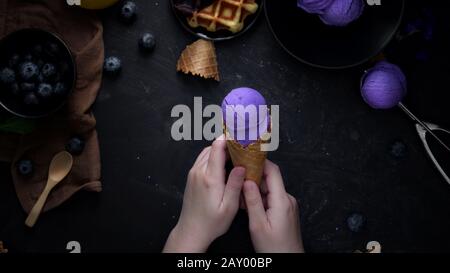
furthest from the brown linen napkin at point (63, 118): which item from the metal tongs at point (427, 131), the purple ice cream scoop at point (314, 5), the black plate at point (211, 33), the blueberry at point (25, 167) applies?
the metal tongs at point (427, 131)

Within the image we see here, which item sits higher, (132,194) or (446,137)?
(446,137)

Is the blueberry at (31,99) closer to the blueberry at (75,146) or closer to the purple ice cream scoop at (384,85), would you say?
the blueberry at (75,146)

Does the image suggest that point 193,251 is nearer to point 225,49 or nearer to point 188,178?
point 188,178

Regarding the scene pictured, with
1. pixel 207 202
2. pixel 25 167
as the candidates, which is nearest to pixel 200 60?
pixel 207 202

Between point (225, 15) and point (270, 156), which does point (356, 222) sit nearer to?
point (270, 156)

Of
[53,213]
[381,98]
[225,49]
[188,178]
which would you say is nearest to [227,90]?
[225,49]

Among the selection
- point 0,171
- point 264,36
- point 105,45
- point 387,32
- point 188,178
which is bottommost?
point 0,171
